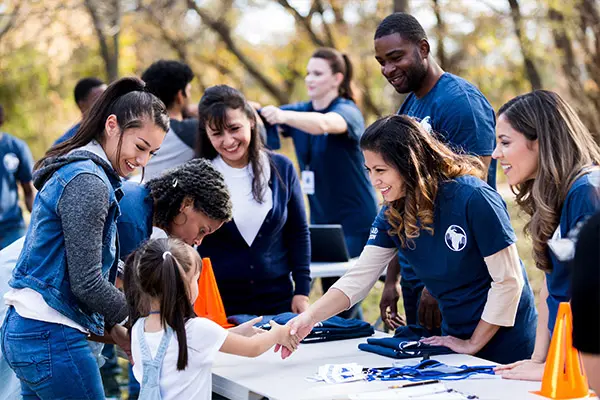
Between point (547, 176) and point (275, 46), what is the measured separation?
13487 mm

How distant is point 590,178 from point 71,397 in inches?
64.5

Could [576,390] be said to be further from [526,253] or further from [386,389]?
[526,253]

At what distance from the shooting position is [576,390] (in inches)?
88.7

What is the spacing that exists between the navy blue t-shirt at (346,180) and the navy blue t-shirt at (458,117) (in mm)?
1390

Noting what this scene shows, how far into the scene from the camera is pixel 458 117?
3312mm

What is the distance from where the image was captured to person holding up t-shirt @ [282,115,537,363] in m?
2.77

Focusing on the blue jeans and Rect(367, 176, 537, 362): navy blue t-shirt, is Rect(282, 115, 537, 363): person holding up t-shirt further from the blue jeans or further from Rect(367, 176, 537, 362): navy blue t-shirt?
the blue jeans

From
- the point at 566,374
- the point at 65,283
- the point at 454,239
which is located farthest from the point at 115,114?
the point at 566,374

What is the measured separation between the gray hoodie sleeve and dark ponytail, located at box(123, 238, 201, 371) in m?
0.11

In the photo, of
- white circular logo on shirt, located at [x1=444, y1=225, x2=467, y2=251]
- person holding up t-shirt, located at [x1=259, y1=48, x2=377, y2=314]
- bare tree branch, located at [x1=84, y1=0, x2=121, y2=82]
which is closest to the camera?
white circular logo on shirt, located at [x1=444, y1=225, x2=467, y2=251]

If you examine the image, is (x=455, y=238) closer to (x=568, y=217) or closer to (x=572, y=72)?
(x=568, y=217)

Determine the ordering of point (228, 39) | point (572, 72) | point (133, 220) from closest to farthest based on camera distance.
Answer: point (133, 220), point (572, 72), point (228, 39)

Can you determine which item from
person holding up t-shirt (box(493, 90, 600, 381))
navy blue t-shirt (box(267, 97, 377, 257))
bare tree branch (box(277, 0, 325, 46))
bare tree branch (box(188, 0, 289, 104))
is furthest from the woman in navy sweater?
bare tree branch (box(188, 0, 289, 104))

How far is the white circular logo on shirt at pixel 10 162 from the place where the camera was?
253 inches
